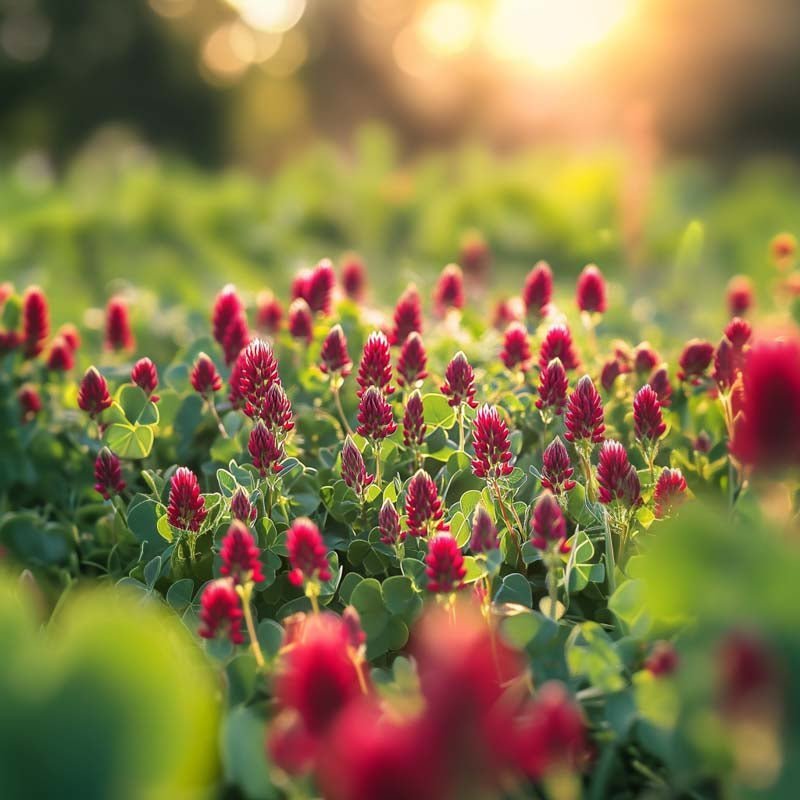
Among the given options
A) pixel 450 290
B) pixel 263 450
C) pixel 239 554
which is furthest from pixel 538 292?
pixel 239 554

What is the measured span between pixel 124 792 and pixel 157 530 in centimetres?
108

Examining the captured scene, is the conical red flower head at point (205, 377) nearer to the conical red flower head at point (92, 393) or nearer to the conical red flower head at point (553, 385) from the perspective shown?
the conical red flower head at point (92, 393)

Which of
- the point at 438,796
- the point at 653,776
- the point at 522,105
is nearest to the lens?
the point at 438,796

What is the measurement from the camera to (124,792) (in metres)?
0.96

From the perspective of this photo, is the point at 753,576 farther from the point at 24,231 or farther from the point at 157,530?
the point at 24,231

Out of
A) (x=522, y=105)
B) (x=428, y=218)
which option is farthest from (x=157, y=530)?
(x=522, y=105)

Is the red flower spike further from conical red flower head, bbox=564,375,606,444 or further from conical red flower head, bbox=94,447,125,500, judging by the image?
conical red flower head, bbox=94,447,125,500

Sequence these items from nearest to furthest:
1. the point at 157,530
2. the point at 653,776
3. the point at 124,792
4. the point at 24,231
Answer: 1. the point at 124,792
2. the point at 653,776
3. the point at 157,530
4. the point at 24,231

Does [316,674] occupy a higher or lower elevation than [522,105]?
lower

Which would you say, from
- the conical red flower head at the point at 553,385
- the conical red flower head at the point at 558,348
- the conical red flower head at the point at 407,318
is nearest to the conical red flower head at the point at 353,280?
the conical red flower head at the point at 407,318

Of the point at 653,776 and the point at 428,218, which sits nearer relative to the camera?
the point at 653,776

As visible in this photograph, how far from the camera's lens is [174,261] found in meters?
6.71

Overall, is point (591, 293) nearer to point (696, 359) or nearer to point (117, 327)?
point (696, 359)

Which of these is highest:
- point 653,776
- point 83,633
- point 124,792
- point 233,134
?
point 233,134
